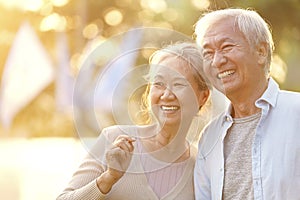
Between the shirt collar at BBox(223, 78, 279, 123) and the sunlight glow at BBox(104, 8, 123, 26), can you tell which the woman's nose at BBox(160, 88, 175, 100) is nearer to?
the shirt collar at BBox(223, 78, 279, 123)

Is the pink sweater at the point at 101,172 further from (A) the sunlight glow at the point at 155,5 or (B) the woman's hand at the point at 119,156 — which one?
(A) the sunlight glow at the point at 155,5

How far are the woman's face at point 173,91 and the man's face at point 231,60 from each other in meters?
0.12

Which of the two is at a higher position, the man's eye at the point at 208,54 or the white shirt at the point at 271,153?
the man's eye at the point at 208,54

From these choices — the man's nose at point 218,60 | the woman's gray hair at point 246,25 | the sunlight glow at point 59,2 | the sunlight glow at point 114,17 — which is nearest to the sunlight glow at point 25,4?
the sunlight glow at point 59,2

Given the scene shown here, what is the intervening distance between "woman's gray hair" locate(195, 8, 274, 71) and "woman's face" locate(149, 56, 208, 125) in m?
0.14

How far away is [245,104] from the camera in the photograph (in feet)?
10.4

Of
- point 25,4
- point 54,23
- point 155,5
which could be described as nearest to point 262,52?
point 155,5

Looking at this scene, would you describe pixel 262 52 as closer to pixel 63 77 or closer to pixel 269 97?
Result: pixel 269 97

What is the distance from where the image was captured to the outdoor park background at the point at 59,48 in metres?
11.2

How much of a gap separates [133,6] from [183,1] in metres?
3.03

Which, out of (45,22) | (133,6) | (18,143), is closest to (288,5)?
(133,6)

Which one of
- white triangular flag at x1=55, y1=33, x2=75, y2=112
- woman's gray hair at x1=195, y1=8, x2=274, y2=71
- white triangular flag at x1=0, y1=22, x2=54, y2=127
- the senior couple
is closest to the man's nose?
the senior couple

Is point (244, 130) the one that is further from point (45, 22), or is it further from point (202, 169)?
point (45, 22)

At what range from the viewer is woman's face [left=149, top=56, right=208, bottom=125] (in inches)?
126
